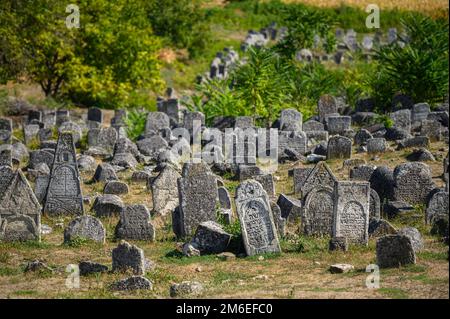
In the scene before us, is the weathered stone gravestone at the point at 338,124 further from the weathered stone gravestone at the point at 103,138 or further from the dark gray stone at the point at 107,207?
the dark gray stone at the point at 107,207

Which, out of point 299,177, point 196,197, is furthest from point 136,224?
point 299,177

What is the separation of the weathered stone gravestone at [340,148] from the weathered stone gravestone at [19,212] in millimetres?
8603

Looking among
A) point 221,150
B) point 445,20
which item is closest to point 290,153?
point 221,150

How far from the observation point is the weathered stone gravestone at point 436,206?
19.1 metres

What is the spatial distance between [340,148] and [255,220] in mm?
8712

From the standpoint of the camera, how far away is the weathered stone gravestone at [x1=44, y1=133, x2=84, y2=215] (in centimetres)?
2122

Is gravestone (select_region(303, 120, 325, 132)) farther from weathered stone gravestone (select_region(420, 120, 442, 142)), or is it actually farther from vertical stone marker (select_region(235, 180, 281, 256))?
vertical stone marker (select_region(235, 180, 281, 256))

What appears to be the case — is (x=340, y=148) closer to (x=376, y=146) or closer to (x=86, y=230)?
(x=376, y=146)

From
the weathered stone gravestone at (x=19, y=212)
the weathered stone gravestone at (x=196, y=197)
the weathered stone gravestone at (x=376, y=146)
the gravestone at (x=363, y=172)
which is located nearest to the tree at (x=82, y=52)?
the weathered stone gravestone at (x=376, y=146)

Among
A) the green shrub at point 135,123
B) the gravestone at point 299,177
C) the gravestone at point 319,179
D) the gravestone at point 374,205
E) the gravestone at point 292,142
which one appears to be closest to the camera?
the gravestone at point 319,179

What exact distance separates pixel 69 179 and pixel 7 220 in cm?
232

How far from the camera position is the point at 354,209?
1825 centimetres

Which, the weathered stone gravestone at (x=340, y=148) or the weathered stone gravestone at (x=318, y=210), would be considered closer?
the weathered stone gravestone at (x=318, y=210)

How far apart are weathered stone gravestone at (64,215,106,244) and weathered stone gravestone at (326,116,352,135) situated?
39.1 ft
